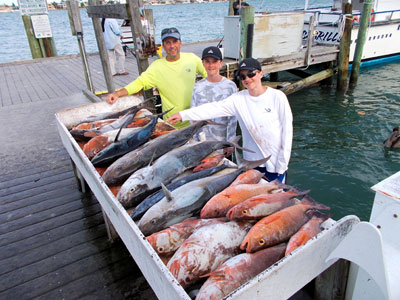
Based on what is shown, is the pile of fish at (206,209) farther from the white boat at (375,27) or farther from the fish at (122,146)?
the white boat at (375,27)

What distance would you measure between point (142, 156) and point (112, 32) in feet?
27.3

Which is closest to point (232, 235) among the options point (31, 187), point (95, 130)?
point (95, 130)

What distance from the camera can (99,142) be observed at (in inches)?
112

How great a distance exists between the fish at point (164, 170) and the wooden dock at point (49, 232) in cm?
106

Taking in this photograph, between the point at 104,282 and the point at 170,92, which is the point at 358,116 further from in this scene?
the point at 104,282

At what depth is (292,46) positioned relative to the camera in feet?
31.8

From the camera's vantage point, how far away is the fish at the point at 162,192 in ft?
6.54

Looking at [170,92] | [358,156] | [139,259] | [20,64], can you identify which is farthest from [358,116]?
[20,64]

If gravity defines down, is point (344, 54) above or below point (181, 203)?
below

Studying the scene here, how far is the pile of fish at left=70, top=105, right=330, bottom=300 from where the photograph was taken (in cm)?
155

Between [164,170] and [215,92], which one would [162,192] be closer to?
[164,170]

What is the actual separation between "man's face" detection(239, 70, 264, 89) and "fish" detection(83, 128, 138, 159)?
1274 mm

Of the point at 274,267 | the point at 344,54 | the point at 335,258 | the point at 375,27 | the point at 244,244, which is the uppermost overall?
the point at 375,27

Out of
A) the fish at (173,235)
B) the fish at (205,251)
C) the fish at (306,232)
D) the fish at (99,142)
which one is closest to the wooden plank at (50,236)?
the fish at (99,142)
